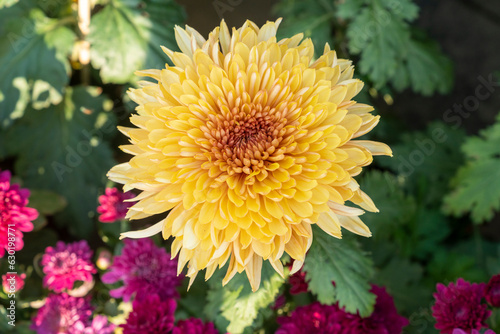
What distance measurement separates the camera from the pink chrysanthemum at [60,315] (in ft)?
4.08

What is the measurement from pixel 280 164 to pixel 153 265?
1.83 ft

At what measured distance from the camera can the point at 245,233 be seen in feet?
2.72

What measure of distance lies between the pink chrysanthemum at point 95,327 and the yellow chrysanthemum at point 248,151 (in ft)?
1.75

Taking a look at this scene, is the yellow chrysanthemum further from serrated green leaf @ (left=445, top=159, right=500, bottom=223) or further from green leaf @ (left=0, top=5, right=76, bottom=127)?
serrated green leaf @ (left=445, top=159, right=500, bottom=223)

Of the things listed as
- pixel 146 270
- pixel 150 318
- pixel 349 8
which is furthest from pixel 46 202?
pixel 349 8

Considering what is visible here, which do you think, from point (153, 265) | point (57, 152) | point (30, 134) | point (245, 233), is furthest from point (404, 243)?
point (30, 134)

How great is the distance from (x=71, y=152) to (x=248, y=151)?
1.15 m

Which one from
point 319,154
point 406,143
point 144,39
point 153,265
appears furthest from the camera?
point 406,143

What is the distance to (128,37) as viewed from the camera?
4.97ft

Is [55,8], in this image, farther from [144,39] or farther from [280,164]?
[280,164]

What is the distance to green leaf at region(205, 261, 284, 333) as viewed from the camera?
1047 millimetres

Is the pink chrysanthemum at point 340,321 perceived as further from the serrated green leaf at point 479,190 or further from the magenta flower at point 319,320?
the serrated green leaf at point 479,190

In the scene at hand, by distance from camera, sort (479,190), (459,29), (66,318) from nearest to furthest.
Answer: (66,318), (479,190), (459,29)

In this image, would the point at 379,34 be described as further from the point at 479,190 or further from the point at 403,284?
the point at 403,284
